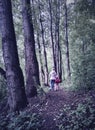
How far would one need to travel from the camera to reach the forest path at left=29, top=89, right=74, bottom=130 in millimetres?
7703

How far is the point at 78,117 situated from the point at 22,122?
6.70ft

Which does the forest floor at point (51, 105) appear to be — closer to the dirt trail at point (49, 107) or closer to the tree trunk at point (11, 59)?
the dirt trail at point (49, 107)

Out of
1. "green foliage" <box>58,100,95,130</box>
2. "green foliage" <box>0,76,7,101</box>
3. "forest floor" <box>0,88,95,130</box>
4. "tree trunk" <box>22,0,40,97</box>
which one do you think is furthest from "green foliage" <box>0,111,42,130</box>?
"tree trunk" <box>22,0,40,97</box>

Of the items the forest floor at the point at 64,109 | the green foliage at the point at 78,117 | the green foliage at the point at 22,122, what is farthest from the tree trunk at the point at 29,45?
the green foliage at the point at 78,117

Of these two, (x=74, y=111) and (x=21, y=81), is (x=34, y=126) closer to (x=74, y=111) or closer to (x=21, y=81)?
(x=74, y=111)

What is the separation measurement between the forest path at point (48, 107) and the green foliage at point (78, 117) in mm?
310

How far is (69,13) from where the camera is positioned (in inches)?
875

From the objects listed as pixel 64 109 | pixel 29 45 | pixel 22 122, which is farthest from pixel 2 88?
pixel 64 109

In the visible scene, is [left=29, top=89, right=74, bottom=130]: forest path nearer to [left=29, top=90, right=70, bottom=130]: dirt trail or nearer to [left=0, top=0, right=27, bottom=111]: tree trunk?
[left=29, top=90, right=70, bottom=130]: dirt trail

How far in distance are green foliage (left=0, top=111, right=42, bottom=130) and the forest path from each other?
27 cm

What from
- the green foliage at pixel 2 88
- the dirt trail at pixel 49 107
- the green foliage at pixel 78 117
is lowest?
the green foliage at pixel 2 88

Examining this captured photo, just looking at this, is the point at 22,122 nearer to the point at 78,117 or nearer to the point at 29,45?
the point at 78,117

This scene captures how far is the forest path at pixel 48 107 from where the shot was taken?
770 cm

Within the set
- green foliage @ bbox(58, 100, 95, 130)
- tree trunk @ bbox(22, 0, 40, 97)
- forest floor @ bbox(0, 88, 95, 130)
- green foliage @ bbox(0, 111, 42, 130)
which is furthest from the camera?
tree trunk @ bbox(22, 0, 40, 97)
